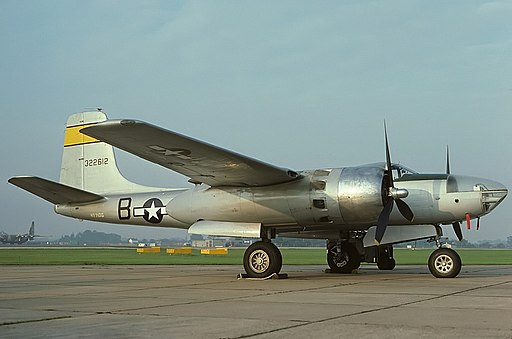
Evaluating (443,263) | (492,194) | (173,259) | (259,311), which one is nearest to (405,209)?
(443,263)

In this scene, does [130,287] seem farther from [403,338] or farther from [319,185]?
[403,338]

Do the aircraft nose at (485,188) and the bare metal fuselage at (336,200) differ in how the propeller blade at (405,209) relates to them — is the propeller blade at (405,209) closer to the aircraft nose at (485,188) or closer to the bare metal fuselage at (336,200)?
the bare metal fuselage at (336,200)

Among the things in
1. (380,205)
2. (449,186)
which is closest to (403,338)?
(380,205)

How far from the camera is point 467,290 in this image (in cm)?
1277

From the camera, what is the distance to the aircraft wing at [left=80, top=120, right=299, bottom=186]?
1385 cm

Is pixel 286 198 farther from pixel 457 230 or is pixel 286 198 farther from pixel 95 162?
pixel 95 162

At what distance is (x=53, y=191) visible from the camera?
19938 millimetres

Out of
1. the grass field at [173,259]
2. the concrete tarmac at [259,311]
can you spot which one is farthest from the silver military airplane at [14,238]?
the concrete tarmac at [259,311]

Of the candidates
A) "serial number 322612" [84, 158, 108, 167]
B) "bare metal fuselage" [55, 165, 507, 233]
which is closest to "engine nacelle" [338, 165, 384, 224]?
"bare metal fuselage" [55, 165, 507, 233]

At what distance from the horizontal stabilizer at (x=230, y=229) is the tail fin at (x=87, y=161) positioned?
16.2 feet

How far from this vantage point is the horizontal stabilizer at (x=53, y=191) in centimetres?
1847

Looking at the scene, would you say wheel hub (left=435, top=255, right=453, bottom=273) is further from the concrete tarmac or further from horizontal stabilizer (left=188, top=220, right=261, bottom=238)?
horizontal stabilizer (left=188, top=220, right=261, bottom=238)

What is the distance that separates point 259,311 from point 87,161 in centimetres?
1442

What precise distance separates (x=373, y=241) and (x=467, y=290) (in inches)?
185
